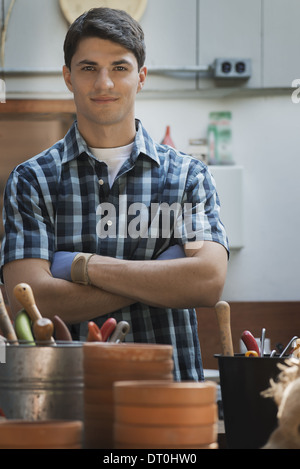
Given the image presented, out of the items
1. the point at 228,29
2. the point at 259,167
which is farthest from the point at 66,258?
the point at 228,29

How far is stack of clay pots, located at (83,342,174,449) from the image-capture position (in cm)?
78

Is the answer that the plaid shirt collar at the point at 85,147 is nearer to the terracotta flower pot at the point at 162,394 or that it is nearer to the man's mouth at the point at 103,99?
the man's mouth at the point at 103,99

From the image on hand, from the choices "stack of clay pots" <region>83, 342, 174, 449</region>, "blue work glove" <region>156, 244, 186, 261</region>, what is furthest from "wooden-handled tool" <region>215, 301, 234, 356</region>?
"blue work glove" <region>156, 244, 186, 261</region>

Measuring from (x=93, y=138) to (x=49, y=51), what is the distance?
274 cm

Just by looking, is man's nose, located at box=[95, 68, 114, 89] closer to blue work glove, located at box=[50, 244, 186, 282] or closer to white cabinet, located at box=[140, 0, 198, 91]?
blue work glove, located at box=[50, 244, 186, 282]

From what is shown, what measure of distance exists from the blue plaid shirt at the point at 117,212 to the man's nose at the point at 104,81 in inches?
5.7

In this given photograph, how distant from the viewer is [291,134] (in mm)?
4375

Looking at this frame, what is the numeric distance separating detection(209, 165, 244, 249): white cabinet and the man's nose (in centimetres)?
262

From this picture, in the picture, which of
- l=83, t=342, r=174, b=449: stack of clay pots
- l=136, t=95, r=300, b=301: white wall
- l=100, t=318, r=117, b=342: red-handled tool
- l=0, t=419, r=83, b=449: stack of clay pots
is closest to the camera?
l=0, t=419, r=83, b=449: stack of clay pots

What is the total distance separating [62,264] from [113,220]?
150 mm

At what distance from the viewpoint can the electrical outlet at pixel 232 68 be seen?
4.31 m

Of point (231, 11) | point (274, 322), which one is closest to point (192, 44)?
point (231, 11)

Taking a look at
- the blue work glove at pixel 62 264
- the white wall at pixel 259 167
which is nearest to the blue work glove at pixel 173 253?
the blue work glove at pixel 62 264

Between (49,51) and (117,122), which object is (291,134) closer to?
(49,51)
